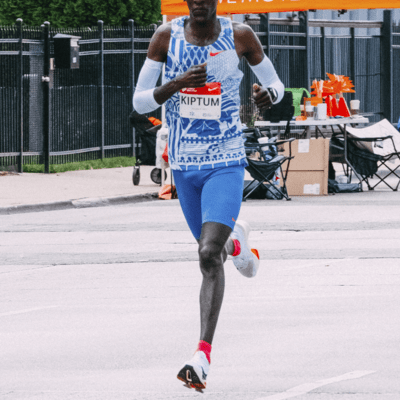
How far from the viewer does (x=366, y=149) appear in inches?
639

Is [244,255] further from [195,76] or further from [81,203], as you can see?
[81,203]

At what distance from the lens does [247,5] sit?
651 inches

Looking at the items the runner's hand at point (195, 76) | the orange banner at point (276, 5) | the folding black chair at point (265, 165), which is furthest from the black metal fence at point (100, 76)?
the runner's hand at point (195, 76)

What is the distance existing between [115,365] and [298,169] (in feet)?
34.6

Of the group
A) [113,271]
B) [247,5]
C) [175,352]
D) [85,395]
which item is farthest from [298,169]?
[85,395]

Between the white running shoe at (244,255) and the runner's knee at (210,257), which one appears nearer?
the runner's knee at (210,257)

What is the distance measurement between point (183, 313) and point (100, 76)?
45.5ft

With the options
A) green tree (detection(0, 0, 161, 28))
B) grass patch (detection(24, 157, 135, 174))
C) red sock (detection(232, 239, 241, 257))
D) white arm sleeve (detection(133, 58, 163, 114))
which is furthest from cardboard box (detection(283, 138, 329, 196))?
green tree (detection(0, 0, 161, 28))

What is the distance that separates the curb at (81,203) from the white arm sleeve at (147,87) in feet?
28.2

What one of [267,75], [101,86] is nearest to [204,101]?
[267,75]

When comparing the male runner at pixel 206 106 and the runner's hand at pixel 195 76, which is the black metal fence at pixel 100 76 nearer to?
the male runner at pixel 206 106

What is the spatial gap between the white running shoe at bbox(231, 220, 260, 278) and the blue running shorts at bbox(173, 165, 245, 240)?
520mm

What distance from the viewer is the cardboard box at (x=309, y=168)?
15.5 m

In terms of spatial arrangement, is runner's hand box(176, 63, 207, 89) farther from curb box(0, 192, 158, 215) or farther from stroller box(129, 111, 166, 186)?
stroller box(129, 111, 166, 186)
